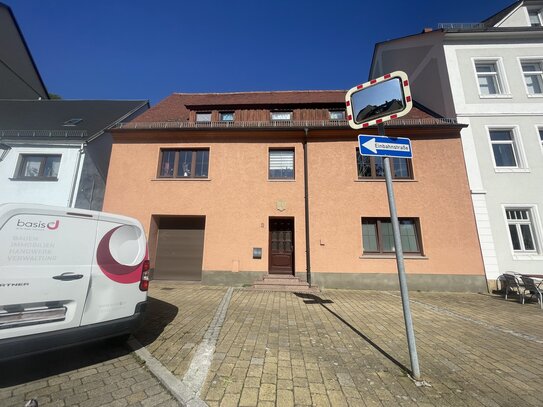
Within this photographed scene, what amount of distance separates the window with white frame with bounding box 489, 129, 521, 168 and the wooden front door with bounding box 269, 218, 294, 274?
9.22 m

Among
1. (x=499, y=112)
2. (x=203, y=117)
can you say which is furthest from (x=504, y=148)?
(x=203, y=117)

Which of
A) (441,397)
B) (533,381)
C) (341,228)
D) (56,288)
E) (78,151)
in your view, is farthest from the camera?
(78,151)

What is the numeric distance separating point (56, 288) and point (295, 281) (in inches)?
292

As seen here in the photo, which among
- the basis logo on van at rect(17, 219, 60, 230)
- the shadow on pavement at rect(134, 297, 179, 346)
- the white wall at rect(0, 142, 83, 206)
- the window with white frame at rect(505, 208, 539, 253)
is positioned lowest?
the shadow on pavement at rect(134, 297, 179, 346)

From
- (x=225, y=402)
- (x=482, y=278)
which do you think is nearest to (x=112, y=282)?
A: (x=225, y=402)

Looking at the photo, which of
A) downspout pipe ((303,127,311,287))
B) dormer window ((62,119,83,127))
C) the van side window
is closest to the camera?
downspout pipe ((303,127,311,287))

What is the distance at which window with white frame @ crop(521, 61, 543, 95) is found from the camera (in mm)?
10836

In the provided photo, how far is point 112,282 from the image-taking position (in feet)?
10.3

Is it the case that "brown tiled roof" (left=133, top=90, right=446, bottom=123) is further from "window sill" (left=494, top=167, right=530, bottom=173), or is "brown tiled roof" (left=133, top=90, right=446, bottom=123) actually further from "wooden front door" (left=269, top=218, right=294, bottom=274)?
"wooden front door" (left=269, top=218, right=294, bottom=274)

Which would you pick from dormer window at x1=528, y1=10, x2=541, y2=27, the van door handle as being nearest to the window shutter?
the van door handle

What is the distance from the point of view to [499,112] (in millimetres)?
10320

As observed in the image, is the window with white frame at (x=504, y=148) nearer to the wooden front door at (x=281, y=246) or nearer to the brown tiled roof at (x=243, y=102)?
the brown tiled roof at (x=243, y=102)

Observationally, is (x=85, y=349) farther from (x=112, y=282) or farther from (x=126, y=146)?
(x=126, y=146)

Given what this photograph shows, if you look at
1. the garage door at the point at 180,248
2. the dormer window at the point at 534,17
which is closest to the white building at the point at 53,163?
the garage door at the point at 180,248
